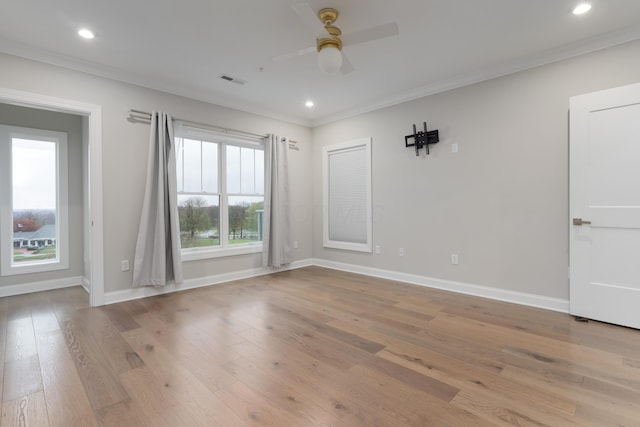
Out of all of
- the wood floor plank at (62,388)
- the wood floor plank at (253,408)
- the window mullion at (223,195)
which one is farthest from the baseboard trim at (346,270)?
the wood floor plank at (253,408)

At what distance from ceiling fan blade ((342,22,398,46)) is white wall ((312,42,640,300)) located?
196cm

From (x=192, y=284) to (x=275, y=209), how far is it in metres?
1.64

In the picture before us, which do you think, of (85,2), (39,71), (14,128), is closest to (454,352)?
(85,2)

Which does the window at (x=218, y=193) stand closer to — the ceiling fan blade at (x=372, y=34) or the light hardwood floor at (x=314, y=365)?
the light hardwood floor at (x=314, y=365)

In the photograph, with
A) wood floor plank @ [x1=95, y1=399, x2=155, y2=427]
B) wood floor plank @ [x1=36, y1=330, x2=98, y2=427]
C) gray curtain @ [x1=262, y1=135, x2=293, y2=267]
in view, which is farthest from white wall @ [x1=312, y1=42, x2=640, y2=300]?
wood floor plank @ [x1=36, y1=330, x2=98, y2=427]

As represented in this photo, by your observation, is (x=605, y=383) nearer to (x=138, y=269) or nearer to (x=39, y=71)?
(x=138, y=269)

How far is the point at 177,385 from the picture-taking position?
6.03ft

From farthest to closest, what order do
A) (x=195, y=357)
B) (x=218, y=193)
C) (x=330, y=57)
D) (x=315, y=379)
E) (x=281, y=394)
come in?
(x=218, y=193)
(x=330, y=57)
(x=195, y=357)
(x=315, y=379)
(x=281, y=394)

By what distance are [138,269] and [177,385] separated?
86.4 inches

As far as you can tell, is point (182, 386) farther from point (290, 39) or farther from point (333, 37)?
point (290, 39)

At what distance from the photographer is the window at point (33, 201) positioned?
153 inches

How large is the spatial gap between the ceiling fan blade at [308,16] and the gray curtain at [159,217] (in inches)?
97.5

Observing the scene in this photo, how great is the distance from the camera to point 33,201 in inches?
162

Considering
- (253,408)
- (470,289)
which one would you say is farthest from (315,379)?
(470,289)
